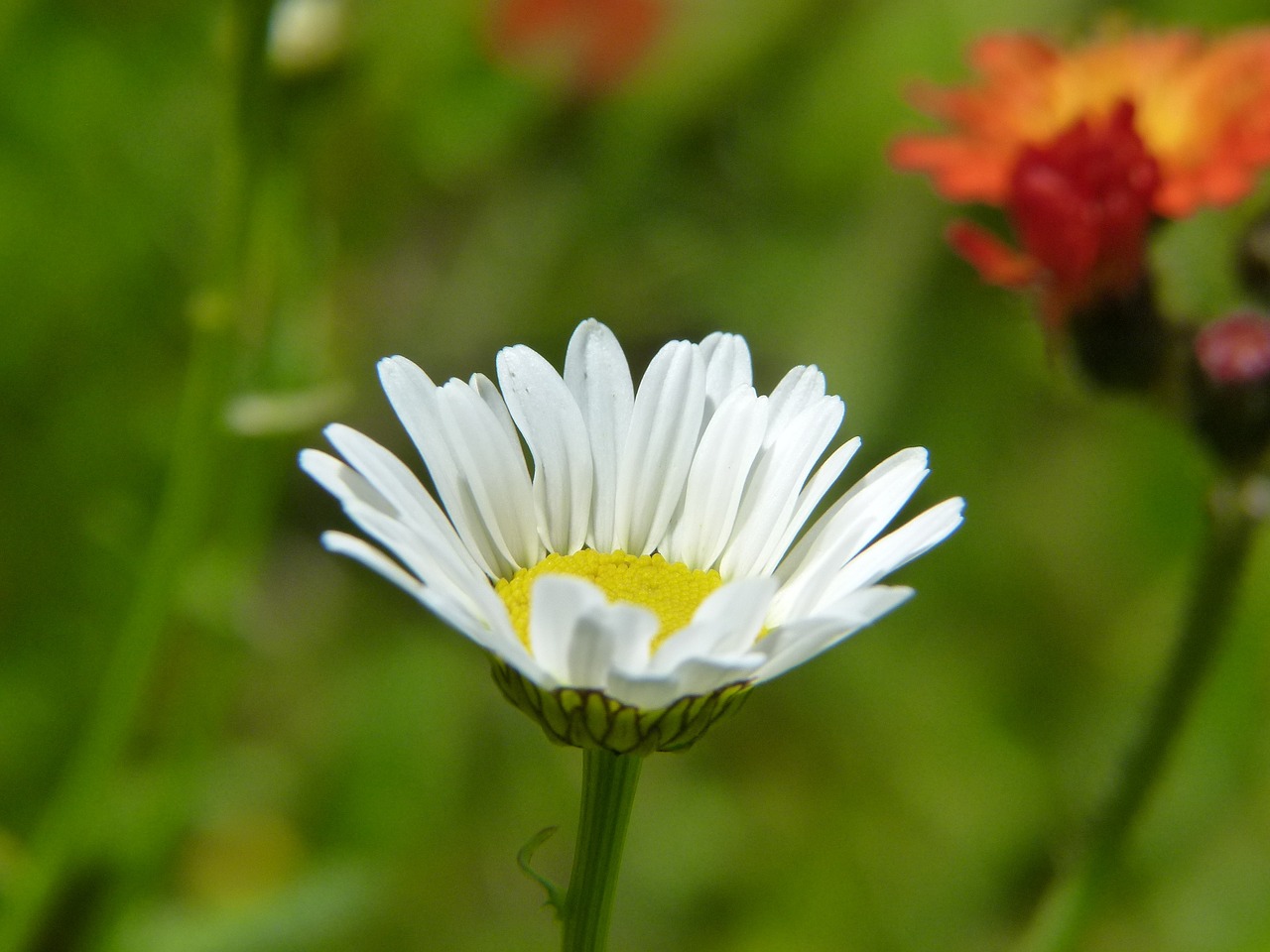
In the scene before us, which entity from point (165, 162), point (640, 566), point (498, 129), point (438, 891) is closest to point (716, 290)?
point (498, 129)

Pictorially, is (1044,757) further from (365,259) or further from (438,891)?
(365,259)

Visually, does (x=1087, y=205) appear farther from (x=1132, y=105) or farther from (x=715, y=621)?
(x=715, y=621)

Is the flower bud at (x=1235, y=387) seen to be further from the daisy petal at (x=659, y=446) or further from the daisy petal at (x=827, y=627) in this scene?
the daisy petal at (x=827, y=627)

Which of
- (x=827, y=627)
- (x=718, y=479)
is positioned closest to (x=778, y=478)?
(x=718, y=479)

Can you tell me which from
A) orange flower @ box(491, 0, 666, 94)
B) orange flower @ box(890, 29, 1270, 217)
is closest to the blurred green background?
orange flower @ box(491, 0, 666, 94)

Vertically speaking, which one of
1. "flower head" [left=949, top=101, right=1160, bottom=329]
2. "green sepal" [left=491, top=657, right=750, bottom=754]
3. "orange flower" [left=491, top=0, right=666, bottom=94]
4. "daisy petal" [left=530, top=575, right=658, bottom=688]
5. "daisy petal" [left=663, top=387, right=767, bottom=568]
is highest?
"orange flower" [left=491, top=0, right=666, bottom=94]

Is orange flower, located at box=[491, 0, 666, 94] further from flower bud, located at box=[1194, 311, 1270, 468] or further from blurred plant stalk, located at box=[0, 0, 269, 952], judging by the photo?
flower bud, located at box=[1194, 311, 1270, 468]
